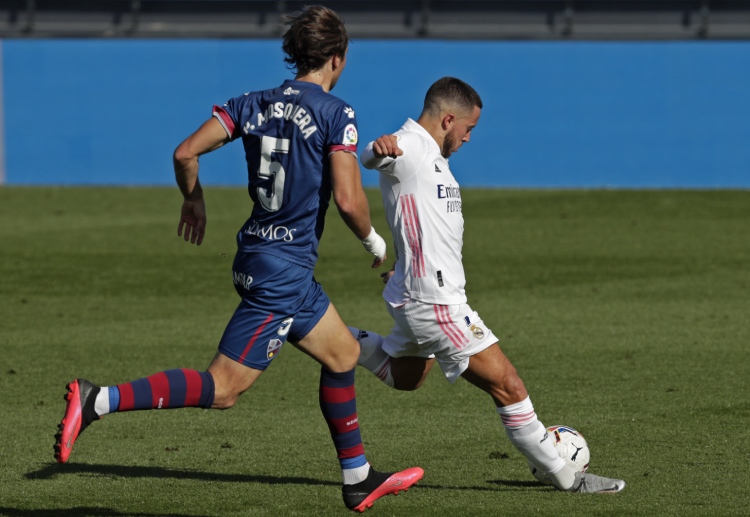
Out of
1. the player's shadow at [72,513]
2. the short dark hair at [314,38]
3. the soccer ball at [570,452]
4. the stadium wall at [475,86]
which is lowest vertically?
the stadium wall at [475,86]

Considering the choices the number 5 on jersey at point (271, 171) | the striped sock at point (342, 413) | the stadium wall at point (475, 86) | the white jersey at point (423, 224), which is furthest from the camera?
the stadium wall at point (475, 86)

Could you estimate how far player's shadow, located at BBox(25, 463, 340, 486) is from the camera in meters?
5.57

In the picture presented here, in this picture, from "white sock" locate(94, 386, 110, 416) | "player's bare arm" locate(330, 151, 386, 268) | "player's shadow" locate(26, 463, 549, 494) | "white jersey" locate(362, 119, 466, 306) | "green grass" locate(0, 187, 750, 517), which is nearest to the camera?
"white sock" locate(94, 386, 110, 416)

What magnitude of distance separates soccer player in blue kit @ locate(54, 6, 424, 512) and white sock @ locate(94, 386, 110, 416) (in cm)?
5

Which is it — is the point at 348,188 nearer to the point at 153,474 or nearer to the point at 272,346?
the point at 272,346

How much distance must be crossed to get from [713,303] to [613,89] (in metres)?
14.4

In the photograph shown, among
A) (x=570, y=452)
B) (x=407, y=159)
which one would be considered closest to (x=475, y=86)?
(x=570, y=452)

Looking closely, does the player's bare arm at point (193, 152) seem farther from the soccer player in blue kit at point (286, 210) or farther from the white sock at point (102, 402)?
the white sock at point (102, 402)

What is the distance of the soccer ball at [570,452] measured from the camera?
5496 millimetres

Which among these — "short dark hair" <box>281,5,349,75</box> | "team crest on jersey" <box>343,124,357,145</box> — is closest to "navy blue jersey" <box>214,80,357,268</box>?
"team crest on jersey" <box>343,124,357,145</box>

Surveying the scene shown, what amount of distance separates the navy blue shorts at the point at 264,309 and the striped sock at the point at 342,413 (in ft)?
1.12

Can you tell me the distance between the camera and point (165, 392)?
474 centimetres

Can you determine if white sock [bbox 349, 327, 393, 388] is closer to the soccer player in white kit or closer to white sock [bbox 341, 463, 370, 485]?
the soccer player in white kit

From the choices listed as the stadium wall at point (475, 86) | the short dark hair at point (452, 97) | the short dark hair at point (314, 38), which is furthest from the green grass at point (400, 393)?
the stadium wall at point (475, 86)
